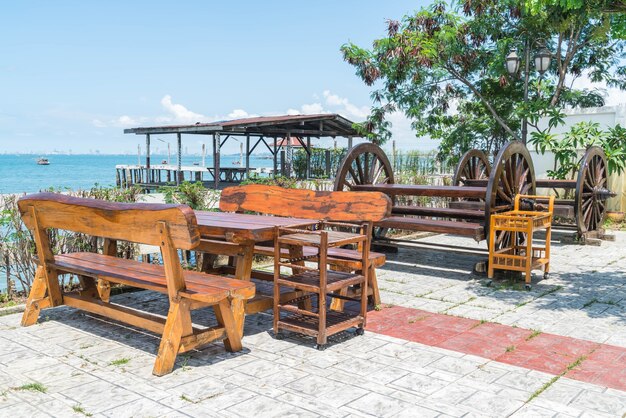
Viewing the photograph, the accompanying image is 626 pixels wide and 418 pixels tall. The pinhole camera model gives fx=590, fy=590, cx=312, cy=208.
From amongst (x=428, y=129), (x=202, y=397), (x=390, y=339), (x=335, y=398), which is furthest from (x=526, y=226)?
(x=428, y=129)

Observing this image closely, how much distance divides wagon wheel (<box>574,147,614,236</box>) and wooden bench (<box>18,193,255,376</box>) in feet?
23.3

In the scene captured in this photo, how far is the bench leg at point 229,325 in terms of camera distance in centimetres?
389

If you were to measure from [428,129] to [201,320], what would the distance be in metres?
14.0

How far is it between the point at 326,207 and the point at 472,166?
17.9 ft

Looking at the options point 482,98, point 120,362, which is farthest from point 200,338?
point 482,98

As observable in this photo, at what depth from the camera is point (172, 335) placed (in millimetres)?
3611

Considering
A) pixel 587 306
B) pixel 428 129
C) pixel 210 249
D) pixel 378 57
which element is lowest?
pixel 587 306

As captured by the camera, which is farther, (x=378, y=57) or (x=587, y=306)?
(x=378, y=57)

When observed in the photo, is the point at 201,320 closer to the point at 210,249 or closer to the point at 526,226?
the point at 210,249

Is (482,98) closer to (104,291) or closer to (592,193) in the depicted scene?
(592,193)

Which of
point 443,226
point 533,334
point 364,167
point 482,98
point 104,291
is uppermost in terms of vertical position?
point 482,98

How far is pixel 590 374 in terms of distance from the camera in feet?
12.1

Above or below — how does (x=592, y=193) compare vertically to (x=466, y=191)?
below

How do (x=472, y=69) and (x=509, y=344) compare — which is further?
(x=472, y=69)
